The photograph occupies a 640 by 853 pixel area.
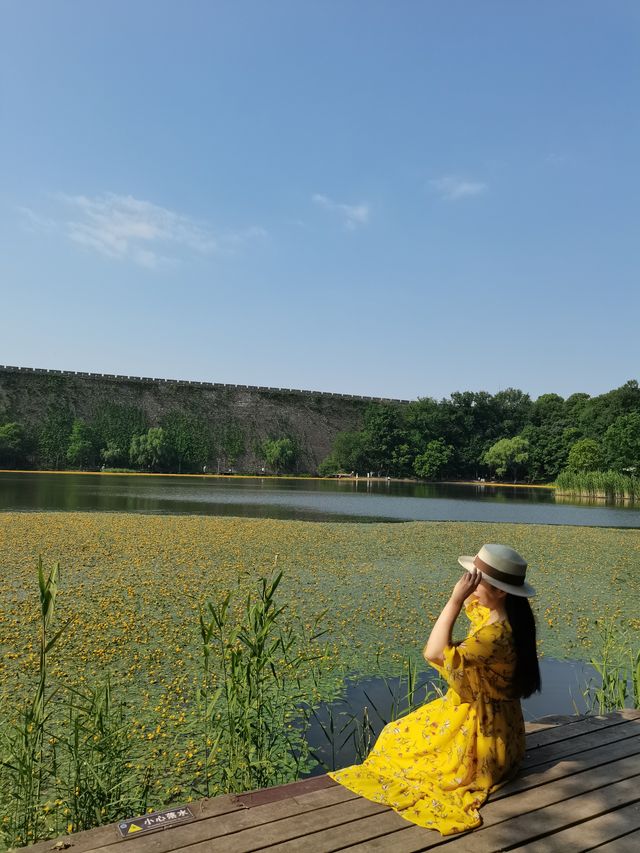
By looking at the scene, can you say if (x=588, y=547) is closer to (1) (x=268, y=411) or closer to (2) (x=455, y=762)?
(2) (x=455, y=762)

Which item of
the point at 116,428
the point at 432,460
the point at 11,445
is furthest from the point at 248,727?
the point at 116,428

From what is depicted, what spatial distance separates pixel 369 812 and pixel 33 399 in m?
53.0

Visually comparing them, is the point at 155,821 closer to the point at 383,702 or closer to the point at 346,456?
the point at 383,702

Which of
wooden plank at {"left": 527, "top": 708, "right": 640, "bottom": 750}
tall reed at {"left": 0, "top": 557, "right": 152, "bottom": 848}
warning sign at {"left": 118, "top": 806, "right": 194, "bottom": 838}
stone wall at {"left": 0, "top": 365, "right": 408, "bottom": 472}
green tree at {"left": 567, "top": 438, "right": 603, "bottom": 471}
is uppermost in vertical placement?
stone wall at {"left": 0, "top": 365, "right": 408, "bottom": 472}

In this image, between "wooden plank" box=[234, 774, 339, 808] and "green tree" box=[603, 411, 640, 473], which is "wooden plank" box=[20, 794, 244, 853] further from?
"green tree" box=[603, 411, 640, 473]

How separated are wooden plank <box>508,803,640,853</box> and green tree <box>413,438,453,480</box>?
4937cm

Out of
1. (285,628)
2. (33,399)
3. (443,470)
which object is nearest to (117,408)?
(33,399)

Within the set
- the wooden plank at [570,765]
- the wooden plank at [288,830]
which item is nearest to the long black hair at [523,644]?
the wooden plank at [570,765]

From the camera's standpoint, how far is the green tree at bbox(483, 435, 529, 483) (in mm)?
50388

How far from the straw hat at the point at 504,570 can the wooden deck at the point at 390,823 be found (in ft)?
2.38

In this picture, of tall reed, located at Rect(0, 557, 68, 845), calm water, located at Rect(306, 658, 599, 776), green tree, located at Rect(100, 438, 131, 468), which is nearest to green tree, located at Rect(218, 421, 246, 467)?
green tree, located at Rect(100, 438, 131, 468)

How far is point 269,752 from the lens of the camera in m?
3.27

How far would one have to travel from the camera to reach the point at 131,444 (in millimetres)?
49656

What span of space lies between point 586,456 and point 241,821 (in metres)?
44.7
